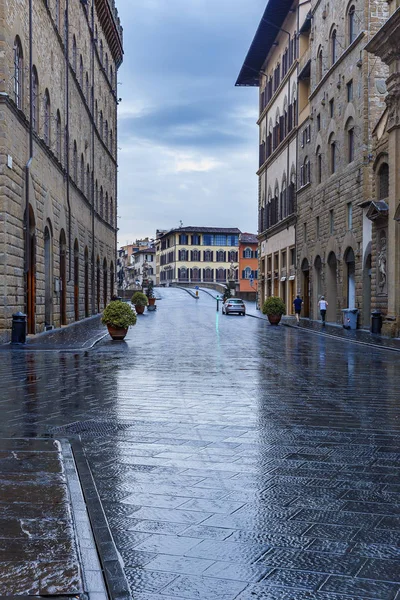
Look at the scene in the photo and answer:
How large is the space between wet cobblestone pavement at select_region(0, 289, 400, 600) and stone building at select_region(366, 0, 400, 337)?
11.7 meters

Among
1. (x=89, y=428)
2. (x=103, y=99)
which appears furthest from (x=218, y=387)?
(x=103, y=99)

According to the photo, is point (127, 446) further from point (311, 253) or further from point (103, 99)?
point (103, 99)

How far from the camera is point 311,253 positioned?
38.8 meters

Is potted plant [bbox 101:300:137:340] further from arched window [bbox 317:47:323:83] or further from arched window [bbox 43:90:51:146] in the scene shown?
arched window [bbox 317:47:323:83]

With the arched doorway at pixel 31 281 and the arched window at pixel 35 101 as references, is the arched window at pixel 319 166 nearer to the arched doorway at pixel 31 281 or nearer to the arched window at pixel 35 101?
the arched window at pixel 35 101

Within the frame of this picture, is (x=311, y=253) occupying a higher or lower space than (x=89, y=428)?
higher

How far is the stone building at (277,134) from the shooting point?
1734 inches

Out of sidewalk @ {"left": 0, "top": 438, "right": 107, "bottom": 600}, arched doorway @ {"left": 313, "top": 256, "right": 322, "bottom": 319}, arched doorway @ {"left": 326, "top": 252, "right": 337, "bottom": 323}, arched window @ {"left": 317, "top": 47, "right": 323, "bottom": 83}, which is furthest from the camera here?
arched doorway @ {"left": 313, "top": 256, "right": 322, "bottom": 319}

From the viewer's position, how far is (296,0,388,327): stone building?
28500 millimetres

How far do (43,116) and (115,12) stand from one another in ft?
88.0

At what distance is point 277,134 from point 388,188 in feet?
84.4

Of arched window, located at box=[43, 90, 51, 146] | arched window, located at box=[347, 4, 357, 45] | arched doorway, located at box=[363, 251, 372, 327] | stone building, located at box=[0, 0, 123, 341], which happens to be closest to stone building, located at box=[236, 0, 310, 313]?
arched window, located at box=[347, 4, 357, 45]

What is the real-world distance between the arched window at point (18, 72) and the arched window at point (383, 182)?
1373cm

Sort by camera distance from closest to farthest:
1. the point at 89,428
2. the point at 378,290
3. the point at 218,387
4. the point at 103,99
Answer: the point at 89,428 → the point at 218,387 → the point at 378,290 → the point at 103,99
